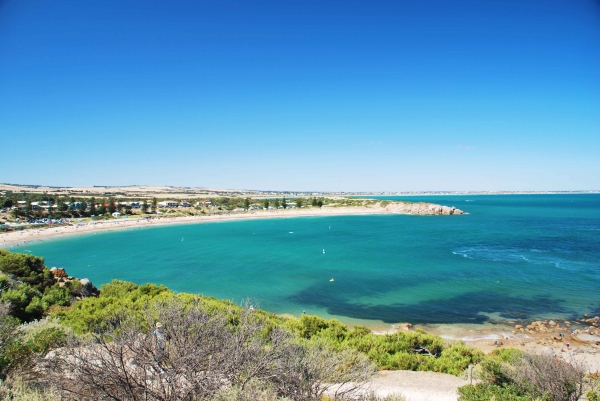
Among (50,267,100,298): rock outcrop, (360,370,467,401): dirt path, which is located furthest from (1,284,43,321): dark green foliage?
(360,370,467,401): dirt path

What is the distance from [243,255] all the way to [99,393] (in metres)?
36.6

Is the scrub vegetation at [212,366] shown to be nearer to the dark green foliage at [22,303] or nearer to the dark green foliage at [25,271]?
the dark green foliage at [22,303]

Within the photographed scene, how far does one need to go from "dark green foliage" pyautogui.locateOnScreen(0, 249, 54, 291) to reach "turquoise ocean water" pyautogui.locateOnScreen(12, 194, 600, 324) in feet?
30.1

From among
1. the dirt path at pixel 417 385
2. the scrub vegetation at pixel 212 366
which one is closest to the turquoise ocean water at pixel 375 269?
the dirt path at pixel 417 385

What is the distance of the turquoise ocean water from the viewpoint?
886 inches

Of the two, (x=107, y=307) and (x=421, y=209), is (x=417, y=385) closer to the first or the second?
(x=107, y=307)

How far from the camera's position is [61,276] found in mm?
22297

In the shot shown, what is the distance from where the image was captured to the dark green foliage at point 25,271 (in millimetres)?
19125

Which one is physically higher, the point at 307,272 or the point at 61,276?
the point at 61,276

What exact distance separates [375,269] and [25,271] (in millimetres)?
28475

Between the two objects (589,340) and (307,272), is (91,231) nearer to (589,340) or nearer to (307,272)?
(307,272)

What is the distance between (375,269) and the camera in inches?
1314

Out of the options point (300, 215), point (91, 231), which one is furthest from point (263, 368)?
point (300, 215)

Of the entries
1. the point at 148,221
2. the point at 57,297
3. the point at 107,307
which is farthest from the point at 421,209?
the point at 107,307
